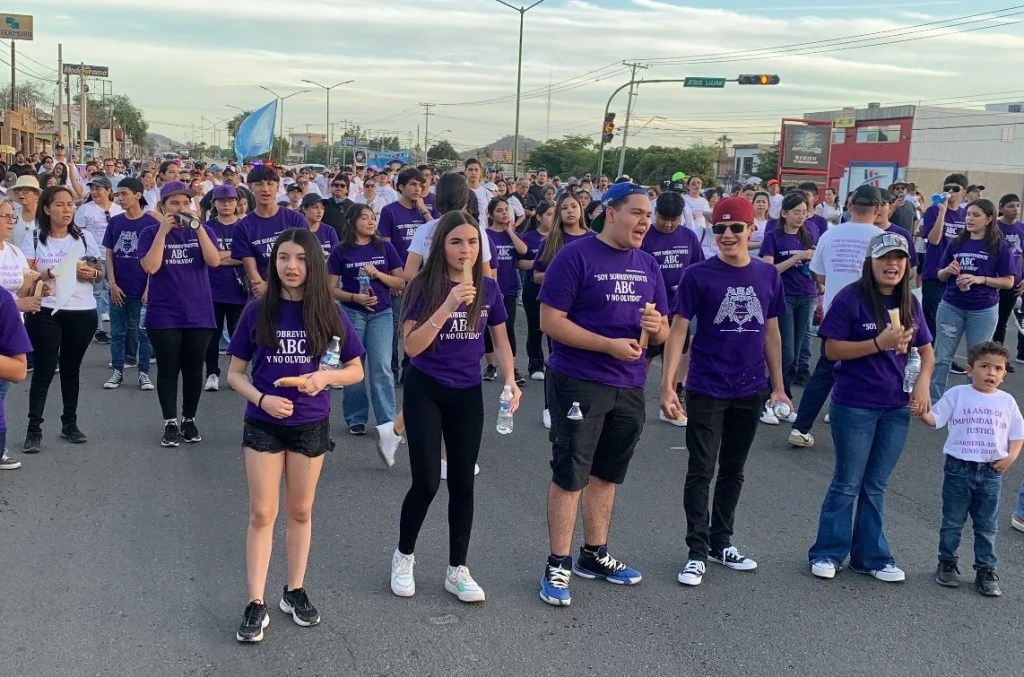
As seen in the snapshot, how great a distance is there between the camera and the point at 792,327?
8.91m

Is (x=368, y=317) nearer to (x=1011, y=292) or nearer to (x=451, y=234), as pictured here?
(x=451, y=234)

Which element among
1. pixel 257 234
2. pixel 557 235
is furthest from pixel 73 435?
pixel 557 235

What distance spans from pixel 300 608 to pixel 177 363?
12.0ft

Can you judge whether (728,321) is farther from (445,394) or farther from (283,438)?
(283,438)

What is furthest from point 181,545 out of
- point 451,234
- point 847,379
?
point 847,379

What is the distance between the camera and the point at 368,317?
752cm

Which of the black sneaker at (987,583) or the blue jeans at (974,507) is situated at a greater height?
the blue jeans at (974,507)

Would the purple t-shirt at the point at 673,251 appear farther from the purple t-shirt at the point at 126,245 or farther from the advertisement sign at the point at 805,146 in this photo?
the advertisement sign at the point at 805,146

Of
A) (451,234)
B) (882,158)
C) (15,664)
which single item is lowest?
(15,664)

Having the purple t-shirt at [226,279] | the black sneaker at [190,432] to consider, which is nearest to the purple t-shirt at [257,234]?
the purple t-shirt at [226,279]

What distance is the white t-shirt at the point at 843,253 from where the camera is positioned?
7492 millimetres

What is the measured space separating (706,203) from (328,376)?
12552 mm

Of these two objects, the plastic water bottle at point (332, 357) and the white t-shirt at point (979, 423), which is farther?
the white t-shirt at point (979, 423)

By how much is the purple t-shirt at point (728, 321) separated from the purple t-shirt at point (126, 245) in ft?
17.8
